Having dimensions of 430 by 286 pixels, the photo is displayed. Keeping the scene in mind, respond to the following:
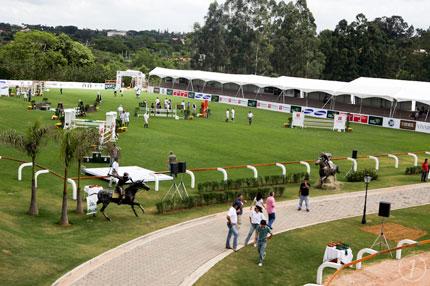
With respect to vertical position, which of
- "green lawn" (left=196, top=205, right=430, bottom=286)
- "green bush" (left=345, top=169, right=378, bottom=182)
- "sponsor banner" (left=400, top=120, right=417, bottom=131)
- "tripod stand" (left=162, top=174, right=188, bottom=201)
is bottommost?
"green lawn" (left=196, top=205, right=430, bottom=286)

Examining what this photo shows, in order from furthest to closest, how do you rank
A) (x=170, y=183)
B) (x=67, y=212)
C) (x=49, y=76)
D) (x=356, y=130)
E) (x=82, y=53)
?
1. (x=82, y=53)
2. (x=49, y=76)
3. (x=356, y=130)
4. (x=170, y=183)
5. (x=67, y=212)

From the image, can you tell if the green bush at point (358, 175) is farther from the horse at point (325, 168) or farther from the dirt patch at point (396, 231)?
the dirt patch at point (396, 231)

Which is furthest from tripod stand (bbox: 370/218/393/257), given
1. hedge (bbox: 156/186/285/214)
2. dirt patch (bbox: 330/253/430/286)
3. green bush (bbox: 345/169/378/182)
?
green bush (bbox: 345/169/378/182)

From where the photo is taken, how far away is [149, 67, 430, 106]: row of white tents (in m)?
59.6

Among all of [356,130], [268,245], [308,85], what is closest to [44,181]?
[268,245]

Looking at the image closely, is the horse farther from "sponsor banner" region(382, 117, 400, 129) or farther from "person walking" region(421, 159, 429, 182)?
"sponsor banner" region(382, 117, 400, 129)

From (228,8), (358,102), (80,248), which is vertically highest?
(228,8)

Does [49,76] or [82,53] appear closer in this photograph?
[49,76]

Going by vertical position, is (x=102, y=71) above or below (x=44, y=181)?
above

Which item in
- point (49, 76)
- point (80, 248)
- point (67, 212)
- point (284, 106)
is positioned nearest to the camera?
point (80, 248)

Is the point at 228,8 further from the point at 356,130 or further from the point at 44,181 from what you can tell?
the point at 44,181

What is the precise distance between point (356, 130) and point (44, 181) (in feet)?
115

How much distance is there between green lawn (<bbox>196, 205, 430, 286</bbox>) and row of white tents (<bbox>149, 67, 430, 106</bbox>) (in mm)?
39467

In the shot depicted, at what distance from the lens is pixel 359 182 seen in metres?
29.3
